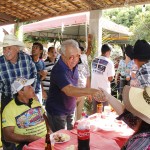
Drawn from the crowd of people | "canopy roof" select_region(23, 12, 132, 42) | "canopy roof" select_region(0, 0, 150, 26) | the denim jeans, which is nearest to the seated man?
the crowd of people

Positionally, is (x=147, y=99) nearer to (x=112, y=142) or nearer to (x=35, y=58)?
(x=112, y=142)

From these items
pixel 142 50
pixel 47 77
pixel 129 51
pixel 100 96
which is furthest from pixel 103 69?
pixel 100 96

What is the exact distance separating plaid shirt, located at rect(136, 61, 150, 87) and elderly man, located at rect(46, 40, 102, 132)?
2.45ft

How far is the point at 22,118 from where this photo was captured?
2.71m

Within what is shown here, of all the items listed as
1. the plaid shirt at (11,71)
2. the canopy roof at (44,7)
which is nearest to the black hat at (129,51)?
the canopy roof at (44,7)

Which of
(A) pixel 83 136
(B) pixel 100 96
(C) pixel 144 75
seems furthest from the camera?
(C) pixel 144 75

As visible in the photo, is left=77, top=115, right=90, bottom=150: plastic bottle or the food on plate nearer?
left=77, top=115, right=90, bottom=150: plastic bottle

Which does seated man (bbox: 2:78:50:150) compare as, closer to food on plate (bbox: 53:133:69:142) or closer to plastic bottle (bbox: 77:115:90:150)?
food on plate (bbox: 53:133:69:142)

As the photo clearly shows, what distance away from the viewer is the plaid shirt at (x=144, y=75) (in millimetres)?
3199

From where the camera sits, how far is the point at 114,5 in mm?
5305

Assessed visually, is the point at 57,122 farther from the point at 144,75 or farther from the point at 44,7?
the point at 44,7

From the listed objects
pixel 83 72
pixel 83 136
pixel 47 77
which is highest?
pixel 83 72

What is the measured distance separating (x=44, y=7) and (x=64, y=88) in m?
3.69

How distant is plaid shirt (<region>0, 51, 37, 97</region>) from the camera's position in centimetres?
370
